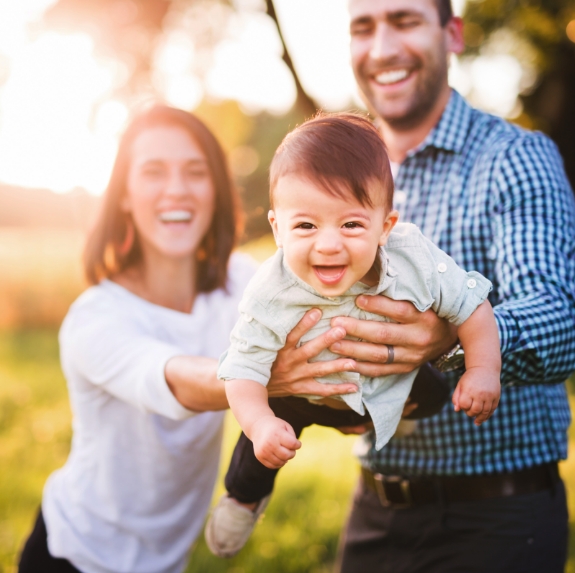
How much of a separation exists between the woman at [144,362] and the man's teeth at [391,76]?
81cm

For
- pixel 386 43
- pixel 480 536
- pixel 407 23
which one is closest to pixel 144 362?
pixel 480 536

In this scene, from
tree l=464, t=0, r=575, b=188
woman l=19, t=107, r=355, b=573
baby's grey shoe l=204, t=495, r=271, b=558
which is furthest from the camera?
tree l=464, t=0, r=575, b=188

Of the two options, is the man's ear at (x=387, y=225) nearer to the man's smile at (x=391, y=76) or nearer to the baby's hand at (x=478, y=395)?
the baby's hand at (x=478, y=395)

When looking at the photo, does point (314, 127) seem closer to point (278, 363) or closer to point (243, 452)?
point (278, 363)

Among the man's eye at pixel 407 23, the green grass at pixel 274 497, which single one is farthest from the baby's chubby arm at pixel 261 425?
the green grass at pixel 274 497

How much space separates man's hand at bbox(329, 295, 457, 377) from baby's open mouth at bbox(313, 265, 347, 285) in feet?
0.52

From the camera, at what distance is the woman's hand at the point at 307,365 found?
1.71 m

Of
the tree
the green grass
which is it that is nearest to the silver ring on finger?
the green grass

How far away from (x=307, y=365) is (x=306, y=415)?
267mm

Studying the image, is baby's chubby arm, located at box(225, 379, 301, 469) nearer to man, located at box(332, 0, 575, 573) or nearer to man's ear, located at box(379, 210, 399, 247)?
man, located at box(332, 0, 575, 573)

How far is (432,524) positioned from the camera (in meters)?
2.27

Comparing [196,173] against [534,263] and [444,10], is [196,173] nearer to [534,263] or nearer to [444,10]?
[444,10]

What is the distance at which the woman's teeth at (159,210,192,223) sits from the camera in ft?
8.56

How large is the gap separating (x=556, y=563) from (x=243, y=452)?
4.05 feet
